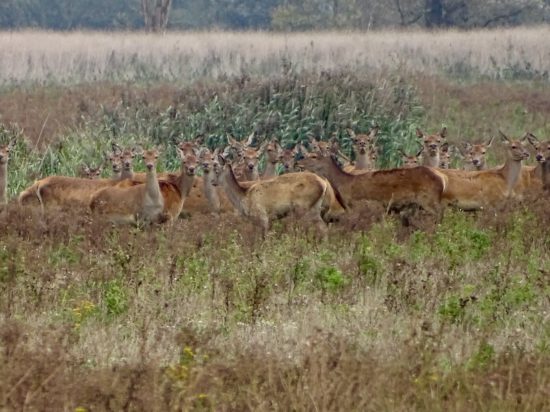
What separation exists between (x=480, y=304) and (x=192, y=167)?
5.66 meters

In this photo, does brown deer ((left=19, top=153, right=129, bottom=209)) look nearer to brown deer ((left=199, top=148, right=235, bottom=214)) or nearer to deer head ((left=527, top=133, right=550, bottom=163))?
brown deer ((left=199, top=148, right=235, bottom=214))

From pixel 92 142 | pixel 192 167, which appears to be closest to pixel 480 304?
pixel 192 167

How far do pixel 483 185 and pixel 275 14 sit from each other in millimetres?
44475

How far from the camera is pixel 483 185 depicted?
1656cm

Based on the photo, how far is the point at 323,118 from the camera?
2225 centimetres

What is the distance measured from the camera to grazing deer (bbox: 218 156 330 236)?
15.3 m

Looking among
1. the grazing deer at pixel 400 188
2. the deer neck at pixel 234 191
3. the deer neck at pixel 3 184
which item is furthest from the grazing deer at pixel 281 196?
the deer neck at pixel 3 184

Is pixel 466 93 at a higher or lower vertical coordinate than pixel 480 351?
lower

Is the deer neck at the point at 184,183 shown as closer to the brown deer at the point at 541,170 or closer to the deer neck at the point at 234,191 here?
the deer neck at the point at 234,191

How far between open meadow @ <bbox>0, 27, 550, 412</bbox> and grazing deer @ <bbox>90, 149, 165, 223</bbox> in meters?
0.20

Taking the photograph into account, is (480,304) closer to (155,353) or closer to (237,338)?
(237,338)

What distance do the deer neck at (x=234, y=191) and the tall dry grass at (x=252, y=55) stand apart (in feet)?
46.5

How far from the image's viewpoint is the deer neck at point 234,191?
15406 mm

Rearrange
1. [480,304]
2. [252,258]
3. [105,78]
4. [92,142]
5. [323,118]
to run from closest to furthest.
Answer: [480,304]
[252,258]
[92,142]
[323,118]
[105,78]
